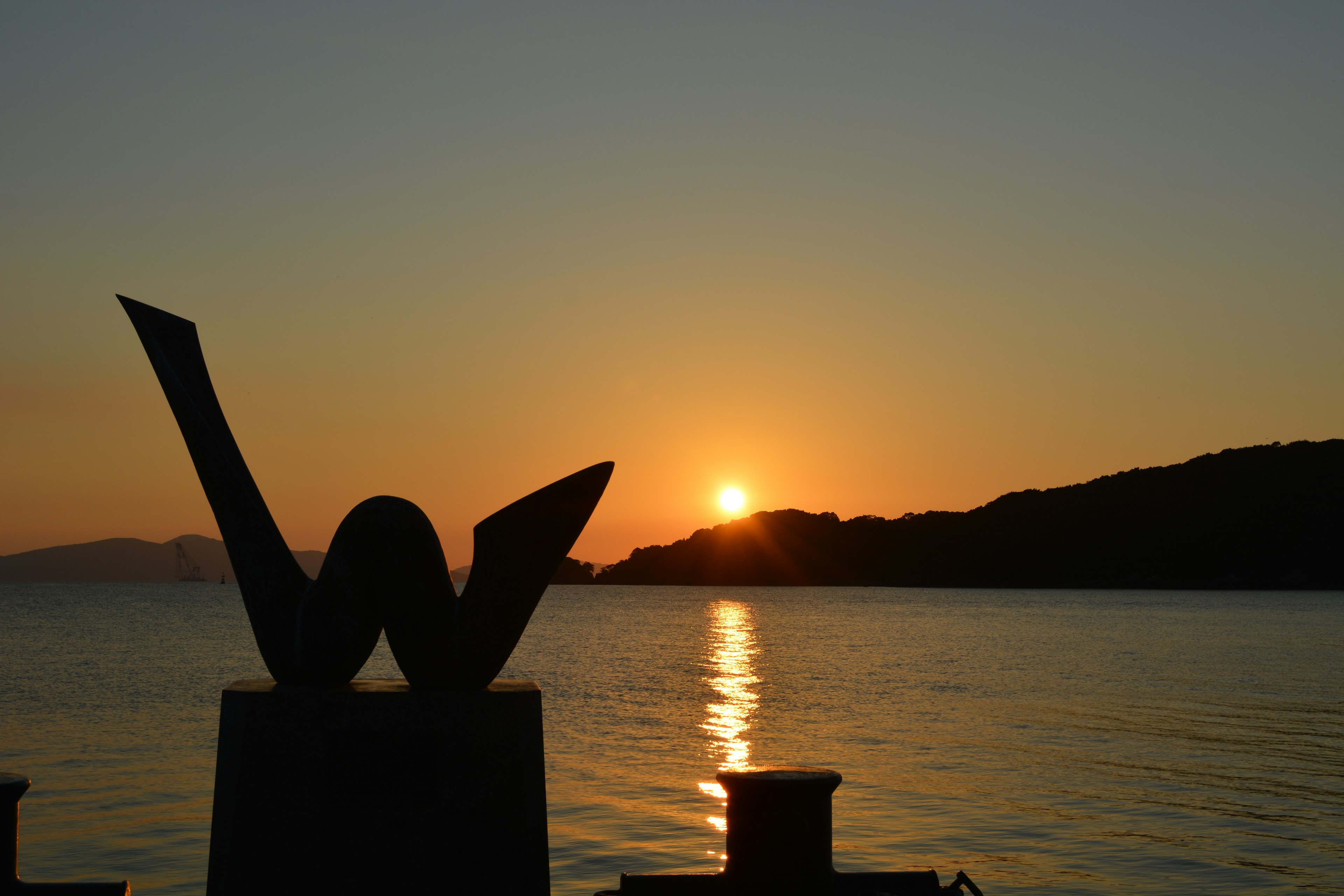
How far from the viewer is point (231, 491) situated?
7.54m

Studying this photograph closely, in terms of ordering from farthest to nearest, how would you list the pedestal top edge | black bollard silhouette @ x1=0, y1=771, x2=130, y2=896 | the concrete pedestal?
the pedestal top edge
the concrete pedestal
black bollard silhouette @ x1=0, y1=771, x2=130, y2=896

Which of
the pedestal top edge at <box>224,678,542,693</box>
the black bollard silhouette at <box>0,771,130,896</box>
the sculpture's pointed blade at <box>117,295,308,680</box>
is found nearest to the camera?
the black bollard silhouette at <box>0,771,130,896</box>

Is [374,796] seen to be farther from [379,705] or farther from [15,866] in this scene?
[15,866]

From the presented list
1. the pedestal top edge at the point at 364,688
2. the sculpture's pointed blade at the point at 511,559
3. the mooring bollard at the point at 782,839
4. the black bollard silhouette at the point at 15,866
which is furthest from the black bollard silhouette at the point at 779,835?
the black bollard silhouette at the point at 15,866

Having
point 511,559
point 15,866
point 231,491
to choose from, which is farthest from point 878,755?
point 15,866

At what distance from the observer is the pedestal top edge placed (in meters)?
6.86

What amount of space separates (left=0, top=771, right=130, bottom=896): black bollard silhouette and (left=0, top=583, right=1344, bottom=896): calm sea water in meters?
7.10

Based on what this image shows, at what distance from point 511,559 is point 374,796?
1.69 m

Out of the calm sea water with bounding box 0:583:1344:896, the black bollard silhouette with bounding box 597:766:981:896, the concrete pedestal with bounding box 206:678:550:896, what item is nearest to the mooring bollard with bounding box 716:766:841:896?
the black bollard silhouette with bounding box 597:766:981:896

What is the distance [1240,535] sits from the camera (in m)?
136

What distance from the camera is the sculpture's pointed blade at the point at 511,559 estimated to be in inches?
283

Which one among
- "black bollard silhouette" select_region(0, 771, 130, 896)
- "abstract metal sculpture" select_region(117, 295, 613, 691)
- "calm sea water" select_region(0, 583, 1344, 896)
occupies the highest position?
"abstract metal sculpture" select_region(117, 295, 613, 691)

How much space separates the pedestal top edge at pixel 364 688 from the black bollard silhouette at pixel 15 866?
1265 mm

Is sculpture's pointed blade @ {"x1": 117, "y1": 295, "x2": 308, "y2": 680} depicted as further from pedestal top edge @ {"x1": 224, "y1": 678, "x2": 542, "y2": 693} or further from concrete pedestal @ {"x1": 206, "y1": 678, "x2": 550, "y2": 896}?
concrete pedestal @ {"x1": 206, "y1": 678, "x2": 550, "y2": 896}
